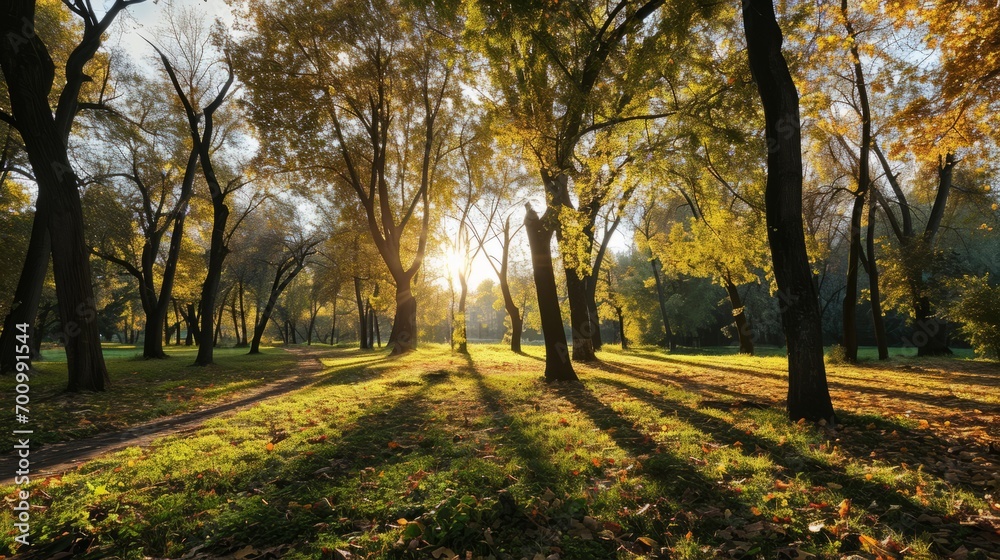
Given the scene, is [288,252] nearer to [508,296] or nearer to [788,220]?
[508,296]

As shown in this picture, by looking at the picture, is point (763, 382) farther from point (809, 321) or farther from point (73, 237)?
point (73, 237)

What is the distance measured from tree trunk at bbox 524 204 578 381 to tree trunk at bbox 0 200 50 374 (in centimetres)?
1292

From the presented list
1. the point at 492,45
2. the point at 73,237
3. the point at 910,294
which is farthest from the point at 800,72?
the point at 73,237

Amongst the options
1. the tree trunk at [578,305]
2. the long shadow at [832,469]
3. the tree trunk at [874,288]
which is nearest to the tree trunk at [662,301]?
the tree trunk at [874,288]

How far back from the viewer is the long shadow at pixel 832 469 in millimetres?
3119

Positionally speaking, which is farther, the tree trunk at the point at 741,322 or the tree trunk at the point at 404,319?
the tree trunk at the point at 404,319

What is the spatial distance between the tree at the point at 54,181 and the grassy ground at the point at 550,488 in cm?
492

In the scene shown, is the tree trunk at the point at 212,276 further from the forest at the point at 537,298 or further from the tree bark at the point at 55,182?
the tree bark at the point at 55,182

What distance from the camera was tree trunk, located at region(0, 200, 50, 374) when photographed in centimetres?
1101

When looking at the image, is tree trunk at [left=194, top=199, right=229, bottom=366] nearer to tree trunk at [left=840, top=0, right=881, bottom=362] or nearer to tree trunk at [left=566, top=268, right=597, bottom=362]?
tree trunk at [left=566, top=268, right=597, bottom=362]

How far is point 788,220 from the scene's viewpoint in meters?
6.09

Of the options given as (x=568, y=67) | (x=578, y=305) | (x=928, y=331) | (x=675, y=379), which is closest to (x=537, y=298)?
(x=578, y=305)

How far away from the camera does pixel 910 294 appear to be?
18.2 metres

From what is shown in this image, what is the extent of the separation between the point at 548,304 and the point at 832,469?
23.2 ft
